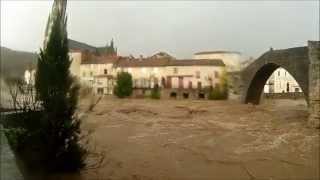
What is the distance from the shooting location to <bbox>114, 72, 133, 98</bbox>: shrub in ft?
127

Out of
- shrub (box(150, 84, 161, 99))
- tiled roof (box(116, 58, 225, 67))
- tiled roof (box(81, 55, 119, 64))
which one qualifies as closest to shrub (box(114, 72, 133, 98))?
tiled roof (box(116, 58, 225, 67))

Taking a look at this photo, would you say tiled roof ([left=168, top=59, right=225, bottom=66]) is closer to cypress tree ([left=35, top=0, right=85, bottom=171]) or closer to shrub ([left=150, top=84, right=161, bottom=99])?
shrub ([left=150, top=84, right=161, bottom=99])

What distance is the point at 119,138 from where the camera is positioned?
1894cm

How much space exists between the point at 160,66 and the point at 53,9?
30818 mm

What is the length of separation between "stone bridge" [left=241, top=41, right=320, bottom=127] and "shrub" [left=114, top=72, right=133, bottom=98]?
9.10m

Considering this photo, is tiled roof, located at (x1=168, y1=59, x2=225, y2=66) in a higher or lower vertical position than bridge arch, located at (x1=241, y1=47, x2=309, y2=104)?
higher

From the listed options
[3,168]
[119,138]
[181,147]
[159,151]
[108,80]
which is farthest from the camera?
[108,80]

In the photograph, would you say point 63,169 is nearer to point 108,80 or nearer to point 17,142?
point 17,142

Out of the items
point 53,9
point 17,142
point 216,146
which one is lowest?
point 216,146

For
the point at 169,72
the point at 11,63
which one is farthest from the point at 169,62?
the point at 11,63

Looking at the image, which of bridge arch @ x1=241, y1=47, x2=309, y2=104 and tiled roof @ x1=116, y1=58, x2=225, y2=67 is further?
tiled roof @ x1=116, y1=58, x2=225, y2=67

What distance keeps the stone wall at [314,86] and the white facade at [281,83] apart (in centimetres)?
496

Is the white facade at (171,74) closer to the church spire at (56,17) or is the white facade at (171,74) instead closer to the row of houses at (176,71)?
the row of houses at (176,71)

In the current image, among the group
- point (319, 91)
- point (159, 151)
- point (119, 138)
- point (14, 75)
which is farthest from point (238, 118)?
point (14, 75)
